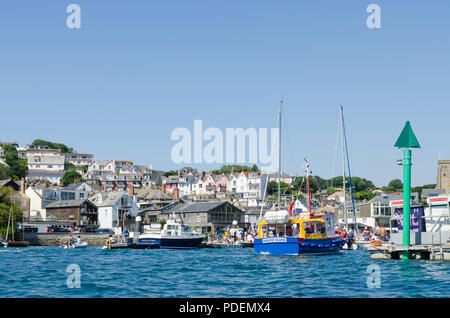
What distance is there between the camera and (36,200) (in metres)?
128

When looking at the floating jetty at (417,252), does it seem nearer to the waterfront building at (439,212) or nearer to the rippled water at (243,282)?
the rippled water at (243,282)

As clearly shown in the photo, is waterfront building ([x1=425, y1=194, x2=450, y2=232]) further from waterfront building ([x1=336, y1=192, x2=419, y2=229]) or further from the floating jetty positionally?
waterfront building ([x1=336, y1=192, x2=419, y2=229])

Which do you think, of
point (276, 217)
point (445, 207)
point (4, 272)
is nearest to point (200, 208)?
point (276, 217)

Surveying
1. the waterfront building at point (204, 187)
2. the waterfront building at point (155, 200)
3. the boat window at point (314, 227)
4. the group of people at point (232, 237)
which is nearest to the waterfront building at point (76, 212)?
the waterfront building at point (155, 200)

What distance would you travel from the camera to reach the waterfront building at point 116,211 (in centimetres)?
12125

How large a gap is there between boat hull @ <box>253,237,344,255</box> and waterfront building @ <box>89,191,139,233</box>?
72465 millimetres

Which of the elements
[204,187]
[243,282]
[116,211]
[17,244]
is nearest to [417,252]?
[243,282]

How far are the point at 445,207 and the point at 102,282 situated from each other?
1190 inches

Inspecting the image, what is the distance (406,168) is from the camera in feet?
134

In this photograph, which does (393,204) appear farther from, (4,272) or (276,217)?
(4,272)

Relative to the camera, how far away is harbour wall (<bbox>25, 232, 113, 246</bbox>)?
93.4 m

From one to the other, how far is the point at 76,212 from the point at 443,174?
110 meters

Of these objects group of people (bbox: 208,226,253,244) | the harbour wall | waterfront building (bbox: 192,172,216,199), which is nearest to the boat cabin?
group of people (bbox: 208,226,253,244)

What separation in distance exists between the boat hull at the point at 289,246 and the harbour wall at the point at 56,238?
51740 mm
